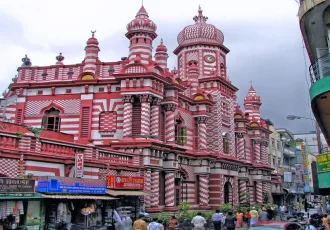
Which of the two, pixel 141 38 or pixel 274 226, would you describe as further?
pixel 141 38

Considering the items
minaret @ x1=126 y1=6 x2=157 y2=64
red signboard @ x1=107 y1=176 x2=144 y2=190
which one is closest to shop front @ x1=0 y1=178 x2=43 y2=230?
red signboard @ x1=107 y1=176 x2=144 y2=190

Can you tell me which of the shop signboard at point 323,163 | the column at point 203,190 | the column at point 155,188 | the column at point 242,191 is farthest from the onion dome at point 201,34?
the shop signboard at point 323,163

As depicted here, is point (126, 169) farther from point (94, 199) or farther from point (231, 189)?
point (231, 189)

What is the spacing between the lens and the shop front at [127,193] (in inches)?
871

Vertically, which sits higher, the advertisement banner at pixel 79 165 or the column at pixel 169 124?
the column at pixel 169 124

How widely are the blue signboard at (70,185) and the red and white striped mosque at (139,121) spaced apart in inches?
53.3

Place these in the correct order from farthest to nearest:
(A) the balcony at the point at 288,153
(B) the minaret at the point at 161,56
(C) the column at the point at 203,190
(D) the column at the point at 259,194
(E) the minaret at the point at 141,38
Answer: (A) the balcony at the point at 288,153, (D) the column at the point at 259,194, (C) the column at the point at 203,190, (B) the minaret at the point at 161,56, (E) the minaret at the point at 141,38

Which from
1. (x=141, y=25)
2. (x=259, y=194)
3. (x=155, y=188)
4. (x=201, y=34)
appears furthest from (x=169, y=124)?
(x=259, y=194)

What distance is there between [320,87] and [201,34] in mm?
32129

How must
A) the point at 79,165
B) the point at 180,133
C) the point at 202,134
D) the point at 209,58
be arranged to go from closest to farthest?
the point at 79,165, the point at 180,133, the point at 202,134, the point at 209,58

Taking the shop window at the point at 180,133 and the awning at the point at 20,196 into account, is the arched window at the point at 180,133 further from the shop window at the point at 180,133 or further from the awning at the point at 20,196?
the awning at the point at 20,196

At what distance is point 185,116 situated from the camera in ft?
121

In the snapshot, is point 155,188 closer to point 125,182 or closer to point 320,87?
point 125,182

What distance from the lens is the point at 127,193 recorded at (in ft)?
74.7
